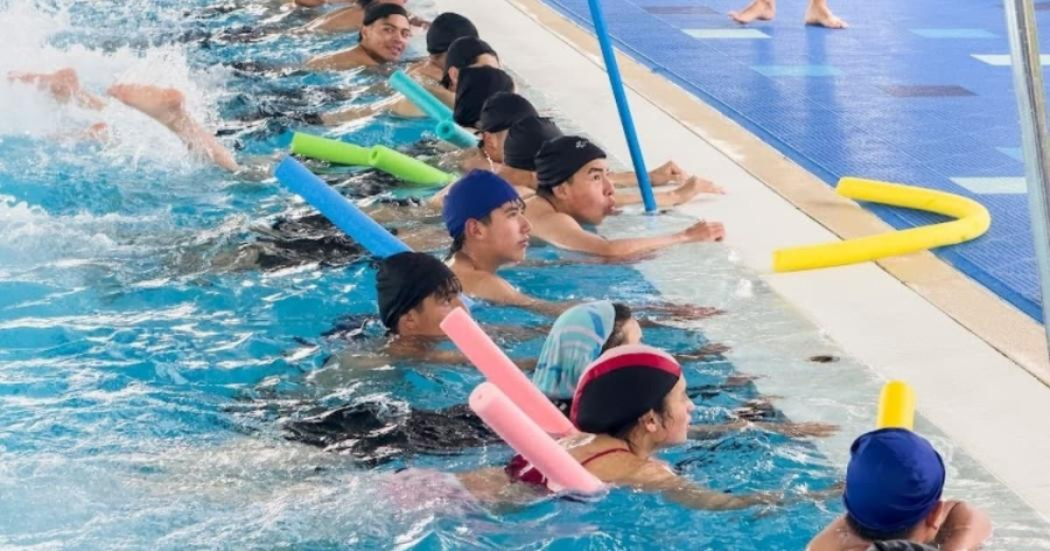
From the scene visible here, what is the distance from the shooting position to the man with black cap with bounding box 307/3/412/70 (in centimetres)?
988

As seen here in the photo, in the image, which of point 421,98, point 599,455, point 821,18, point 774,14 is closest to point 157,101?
point 421,98

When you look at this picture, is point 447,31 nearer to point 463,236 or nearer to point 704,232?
point 704,232

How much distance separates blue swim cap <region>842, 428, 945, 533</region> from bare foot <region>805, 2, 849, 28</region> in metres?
8.04

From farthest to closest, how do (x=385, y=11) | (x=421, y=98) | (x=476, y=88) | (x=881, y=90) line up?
1. (x=385, y=11)
2. (x=881, y=90)
3. (x=421, y=98)
4. (x=476, y=88)

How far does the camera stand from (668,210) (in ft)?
24.4

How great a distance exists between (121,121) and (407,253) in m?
3.40

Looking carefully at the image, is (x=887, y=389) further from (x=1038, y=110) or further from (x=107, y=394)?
(x=107, y=394)

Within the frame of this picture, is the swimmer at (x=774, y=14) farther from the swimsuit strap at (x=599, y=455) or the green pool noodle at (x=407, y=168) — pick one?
the swimsuit strap at (x=599, y=455)

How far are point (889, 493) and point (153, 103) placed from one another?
472 cm

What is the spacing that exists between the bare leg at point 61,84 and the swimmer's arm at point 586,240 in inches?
108

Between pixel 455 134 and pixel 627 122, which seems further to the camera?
pixel 455 134

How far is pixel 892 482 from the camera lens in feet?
11.9

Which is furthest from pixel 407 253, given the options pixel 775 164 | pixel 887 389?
pixel 775 164

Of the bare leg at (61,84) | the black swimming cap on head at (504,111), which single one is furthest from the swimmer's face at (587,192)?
the bare leg at (61,84)
